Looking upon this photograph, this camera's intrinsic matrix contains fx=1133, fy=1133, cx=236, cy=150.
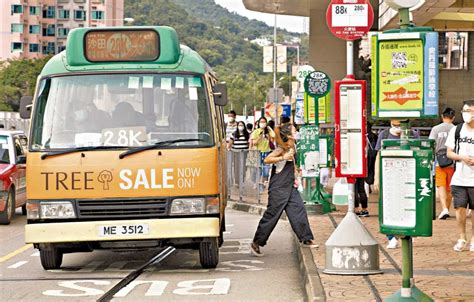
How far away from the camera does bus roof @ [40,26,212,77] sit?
13828 mm

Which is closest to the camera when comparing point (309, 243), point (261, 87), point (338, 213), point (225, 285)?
point (225, 285)

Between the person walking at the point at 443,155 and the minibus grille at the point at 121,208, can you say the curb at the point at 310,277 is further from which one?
the person walking at the point at 443,155

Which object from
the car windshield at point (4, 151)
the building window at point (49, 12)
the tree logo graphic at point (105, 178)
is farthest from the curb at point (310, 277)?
the building window at point (49, 12)

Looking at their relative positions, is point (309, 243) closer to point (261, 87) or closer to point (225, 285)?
point (225, 285)

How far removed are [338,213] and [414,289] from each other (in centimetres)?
1256

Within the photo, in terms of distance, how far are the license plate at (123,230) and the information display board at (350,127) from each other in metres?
2.38

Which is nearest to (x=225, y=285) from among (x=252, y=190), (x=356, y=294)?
(x=356, y=294)

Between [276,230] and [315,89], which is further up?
[315,89]

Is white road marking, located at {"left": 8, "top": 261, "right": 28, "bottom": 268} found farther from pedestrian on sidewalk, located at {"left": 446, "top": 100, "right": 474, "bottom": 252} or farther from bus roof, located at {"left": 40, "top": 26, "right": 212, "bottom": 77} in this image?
pedestrian on sidewalk, located at {"left": 446, "top": 100, "right": 474, "bottom": 252}

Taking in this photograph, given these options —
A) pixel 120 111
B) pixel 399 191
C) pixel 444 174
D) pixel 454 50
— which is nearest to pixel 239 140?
pixel 444 174

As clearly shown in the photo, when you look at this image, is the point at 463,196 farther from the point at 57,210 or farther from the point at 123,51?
the point at 57,210

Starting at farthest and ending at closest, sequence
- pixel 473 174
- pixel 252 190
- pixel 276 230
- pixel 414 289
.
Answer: pixel 252 190 → pixel 276 230 → pixel 473 174 → pixel 414 289

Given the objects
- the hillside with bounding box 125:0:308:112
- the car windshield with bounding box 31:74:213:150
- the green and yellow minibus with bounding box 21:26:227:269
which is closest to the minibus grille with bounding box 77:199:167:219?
the green and yellow minibus with bounding box 21:26:227:269

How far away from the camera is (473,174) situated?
13.8 metres
